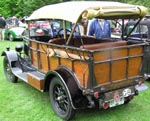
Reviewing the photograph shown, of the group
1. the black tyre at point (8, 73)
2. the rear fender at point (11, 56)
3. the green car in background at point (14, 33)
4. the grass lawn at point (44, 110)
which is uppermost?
the rear fender at point (11, 56)

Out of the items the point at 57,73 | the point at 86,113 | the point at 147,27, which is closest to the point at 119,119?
the point at 86,113

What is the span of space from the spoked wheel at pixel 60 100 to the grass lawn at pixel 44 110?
0.15 meters

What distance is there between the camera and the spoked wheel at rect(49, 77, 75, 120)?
5196 millimetres

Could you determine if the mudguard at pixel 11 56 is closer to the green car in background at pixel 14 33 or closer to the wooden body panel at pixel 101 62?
the wooden body panel at pixel 101 62

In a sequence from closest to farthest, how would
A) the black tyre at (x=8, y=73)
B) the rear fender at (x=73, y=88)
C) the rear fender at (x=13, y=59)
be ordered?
the rear fender at (x=73, y=88), the rear fender at (x=13, y=59), the black tyre at (x=8, y=73)

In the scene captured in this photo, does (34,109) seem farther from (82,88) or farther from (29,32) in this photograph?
(29,32)

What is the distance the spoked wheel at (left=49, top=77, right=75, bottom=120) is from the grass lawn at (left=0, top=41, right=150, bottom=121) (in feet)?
0.49

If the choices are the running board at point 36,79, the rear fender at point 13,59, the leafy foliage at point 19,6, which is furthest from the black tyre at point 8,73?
the leafy foliage at point 19,6

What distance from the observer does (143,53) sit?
5.55m

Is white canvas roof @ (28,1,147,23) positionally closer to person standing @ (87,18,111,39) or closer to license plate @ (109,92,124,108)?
license plate @ (109,92,124,108)

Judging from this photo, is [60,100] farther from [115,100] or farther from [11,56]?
[11,56]

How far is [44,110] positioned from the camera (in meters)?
5.91

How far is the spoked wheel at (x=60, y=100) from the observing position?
520 cm

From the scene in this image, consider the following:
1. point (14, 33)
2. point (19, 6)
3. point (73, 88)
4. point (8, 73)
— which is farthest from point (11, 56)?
point (19, 6)
